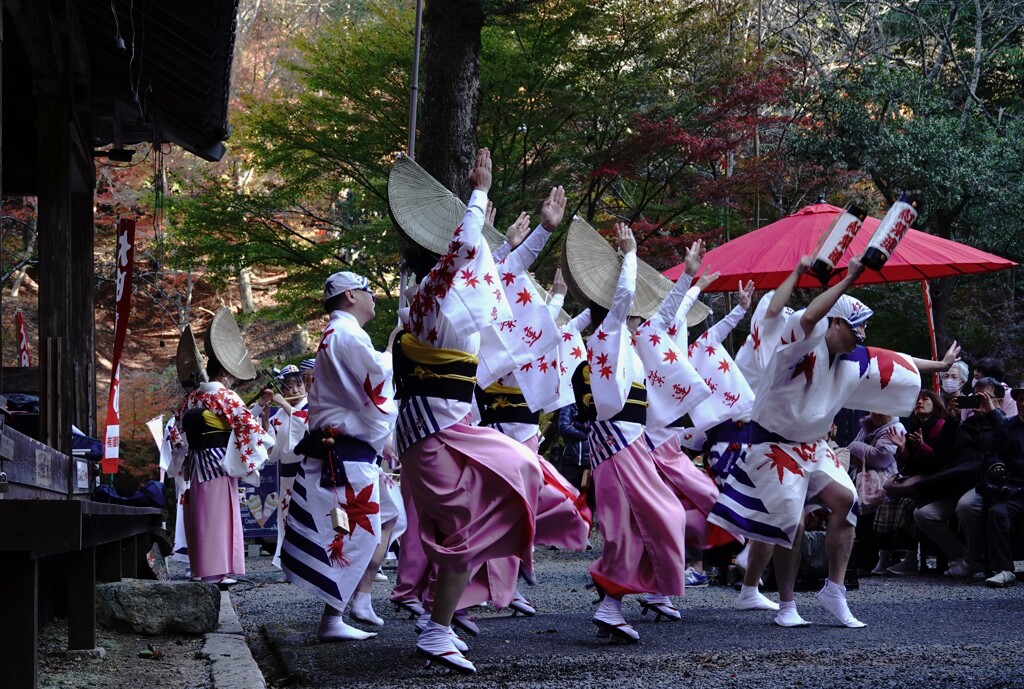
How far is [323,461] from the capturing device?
259 inches

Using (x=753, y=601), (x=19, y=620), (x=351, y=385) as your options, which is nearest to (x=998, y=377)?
(x=753, y=601)

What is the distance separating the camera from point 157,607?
6.64 m

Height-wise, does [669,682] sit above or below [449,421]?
below

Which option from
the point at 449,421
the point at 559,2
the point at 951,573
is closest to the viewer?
the point at 449,421

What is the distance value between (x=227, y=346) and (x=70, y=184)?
2.63 metres

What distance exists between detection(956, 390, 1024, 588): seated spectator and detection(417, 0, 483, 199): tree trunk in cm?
517

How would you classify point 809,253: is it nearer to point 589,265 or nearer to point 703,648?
point 589,265

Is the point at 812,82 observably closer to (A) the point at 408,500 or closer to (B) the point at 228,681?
(A) the point at 408,500

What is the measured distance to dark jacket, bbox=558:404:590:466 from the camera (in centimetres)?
1173

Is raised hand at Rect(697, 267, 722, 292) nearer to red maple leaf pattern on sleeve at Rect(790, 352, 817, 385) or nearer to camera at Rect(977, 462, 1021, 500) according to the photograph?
red maple leaf pattern on sleeve at Rect(790, 352, 817, 385)

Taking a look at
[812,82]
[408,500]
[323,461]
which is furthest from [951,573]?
[812,82]

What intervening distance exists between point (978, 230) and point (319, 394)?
13.6 m

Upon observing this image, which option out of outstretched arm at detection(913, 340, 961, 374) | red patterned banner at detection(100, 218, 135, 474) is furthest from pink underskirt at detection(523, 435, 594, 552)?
red patterned banner at detection(100, 218, 135, 474)

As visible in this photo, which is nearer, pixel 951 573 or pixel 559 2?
pixel 951 573
